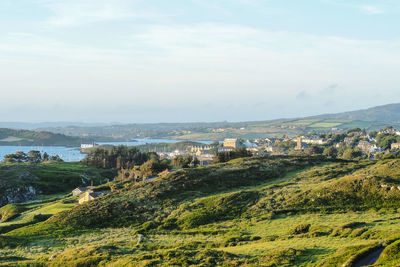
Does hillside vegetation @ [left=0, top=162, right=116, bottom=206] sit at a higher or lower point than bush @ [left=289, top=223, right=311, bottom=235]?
lower

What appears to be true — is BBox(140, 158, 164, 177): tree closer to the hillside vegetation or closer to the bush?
the hillside vegetation

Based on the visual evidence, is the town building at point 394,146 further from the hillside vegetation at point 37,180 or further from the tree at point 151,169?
the hillside vegetation at point 37,180

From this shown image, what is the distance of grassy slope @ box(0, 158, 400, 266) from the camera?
992 inches

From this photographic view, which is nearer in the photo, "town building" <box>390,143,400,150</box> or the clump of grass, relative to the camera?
the clump of grass

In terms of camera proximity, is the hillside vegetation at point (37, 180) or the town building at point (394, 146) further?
the town building at point (394, 146)

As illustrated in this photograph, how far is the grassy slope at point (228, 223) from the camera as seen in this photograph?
82.6ft

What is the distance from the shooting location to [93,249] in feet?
100

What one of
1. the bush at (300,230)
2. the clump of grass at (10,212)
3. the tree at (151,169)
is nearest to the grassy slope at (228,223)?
the bush at (300,230)

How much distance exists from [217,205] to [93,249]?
1852cm

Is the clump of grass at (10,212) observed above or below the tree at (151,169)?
below

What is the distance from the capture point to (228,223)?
39875 mm

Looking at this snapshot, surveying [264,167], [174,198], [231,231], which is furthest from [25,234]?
[264,167]

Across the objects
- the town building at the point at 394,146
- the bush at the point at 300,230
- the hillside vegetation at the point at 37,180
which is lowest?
the hillside vegetation at the point at 37,180

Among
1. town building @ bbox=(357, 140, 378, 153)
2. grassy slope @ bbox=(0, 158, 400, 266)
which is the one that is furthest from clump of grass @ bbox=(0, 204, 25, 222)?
town building @ bbox=(357, 140, 378, 153)
